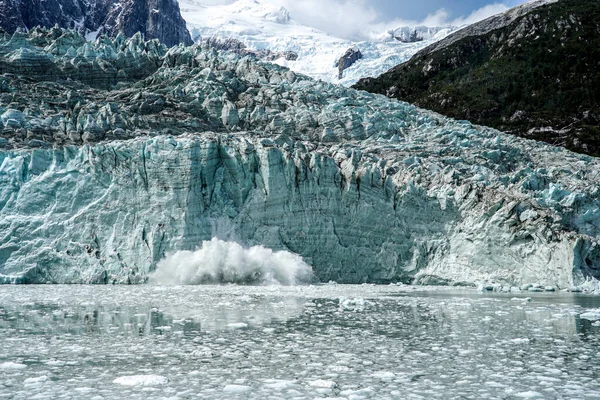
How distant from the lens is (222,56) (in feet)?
113

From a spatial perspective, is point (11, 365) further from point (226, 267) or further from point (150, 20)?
point (150, 20)

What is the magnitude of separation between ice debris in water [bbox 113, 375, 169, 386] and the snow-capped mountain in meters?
83.8

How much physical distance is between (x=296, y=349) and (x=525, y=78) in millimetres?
64632

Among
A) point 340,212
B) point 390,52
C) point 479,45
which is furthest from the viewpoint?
point 390,52

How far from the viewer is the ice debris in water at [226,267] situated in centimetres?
2016

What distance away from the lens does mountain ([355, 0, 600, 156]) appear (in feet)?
197

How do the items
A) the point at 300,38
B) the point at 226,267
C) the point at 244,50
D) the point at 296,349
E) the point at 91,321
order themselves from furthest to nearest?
the point at 300,38, the point at 244,50, the point at 226,267, the point at 91,321, the point at 296,349

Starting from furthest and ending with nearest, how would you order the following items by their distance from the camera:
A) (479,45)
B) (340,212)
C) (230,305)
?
(479,45), (340,212), (230,305)

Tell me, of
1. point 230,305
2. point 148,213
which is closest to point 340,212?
point 148,213

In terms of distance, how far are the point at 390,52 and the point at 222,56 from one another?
77.0 m

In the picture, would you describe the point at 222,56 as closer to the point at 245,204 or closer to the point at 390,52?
the point at 245,204

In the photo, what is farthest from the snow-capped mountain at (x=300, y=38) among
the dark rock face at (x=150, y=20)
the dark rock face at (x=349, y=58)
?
the dark rock face at (x=150, y=20)

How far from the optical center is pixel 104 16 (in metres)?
100

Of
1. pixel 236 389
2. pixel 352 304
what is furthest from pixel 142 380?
pixel 352 304
